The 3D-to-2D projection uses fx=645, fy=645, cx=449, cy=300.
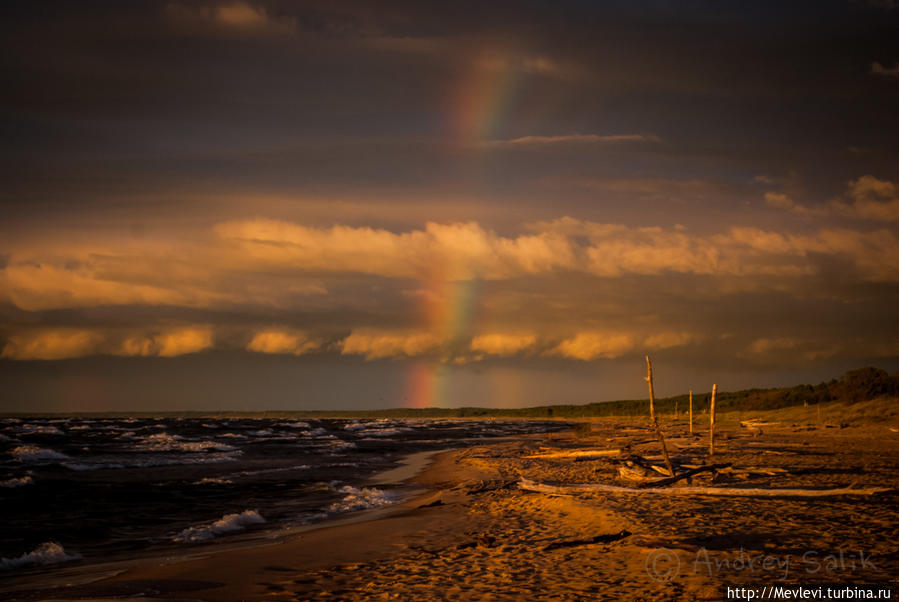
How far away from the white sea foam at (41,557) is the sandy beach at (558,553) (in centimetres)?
194

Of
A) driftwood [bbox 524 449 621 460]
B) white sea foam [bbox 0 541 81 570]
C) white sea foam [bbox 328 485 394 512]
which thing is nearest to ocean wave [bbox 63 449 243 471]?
white sea foam [bbox 328 485 394 512]

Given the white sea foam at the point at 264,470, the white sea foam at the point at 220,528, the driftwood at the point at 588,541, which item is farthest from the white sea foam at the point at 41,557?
the white sea foam at the point at 264,470

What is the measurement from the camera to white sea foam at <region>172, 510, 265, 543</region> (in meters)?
16.7

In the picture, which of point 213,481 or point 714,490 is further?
point 213,481

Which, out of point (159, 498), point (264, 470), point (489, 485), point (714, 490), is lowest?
point (264, 470)

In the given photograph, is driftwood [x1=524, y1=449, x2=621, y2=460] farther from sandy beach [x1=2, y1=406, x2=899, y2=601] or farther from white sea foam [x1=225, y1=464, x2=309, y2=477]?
white sea foam [x1=225, y1=464, x2=309, y2=477]

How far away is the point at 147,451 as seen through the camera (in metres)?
47.2

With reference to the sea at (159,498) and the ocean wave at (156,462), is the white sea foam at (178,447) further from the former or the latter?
the ocean wave at (156,462)

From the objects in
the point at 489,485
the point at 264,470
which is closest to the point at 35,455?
the point at 264,470

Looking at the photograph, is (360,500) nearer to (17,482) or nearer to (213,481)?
(213,481)

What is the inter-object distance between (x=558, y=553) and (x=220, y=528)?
33.4ft

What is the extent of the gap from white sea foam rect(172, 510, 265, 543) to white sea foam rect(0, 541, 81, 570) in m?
2.53

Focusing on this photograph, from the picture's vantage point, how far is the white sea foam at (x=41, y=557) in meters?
14.1

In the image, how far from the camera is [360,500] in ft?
72.6
